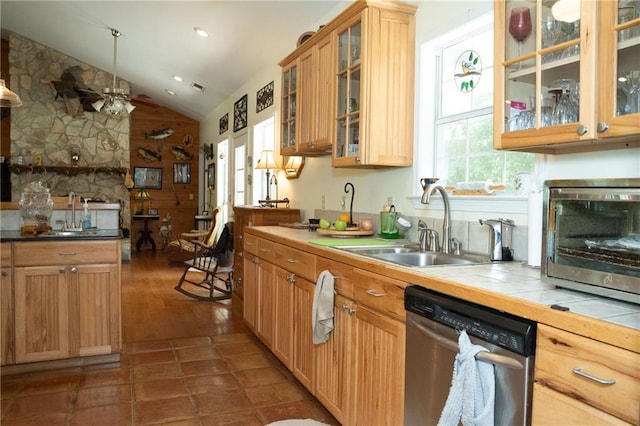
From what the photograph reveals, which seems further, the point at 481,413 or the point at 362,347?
the point at 362,347

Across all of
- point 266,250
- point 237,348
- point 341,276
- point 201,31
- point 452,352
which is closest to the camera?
point 452,352

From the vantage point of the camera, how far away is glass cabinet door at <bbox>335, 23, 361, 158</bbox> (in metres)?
2.88

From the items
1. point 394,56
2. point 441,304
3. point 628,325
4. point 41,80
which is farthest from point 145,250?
point 628,325

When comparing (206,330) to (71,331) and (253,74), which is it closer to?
(71,331)

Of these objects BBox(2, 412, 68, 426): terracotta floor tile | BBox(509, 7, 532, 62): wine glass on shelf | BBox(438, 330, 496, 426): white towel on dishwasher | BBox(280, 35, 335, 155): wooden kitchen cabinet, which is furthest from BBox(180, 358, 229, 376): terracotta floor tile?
BBox(509, 7, 532, 62): wine glass on shelf

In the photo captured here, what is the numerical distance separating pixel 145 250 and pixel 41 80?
3544 millimetres

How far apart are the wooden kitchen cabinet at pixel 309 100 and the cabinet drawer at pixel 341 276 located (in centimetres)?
113

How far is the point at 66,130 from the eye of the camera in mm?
8188

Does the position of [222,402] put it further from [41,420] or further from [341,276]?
[341,276]

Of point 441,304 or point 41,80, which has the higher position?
→ point 41,80

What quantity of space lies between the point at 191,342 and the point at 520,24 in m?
3.15

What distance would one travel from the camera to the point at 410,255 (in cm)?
247

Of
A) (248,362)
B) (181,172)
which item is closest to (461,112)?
(248,362)

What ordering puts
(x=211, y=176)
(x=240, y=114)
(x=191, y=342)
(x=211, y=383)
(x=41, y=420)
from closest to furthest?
(x=41, y=420) < (x=211, y=383) < (x=191, y=342) < (x=240, y=114) < (x=211, y=176)
